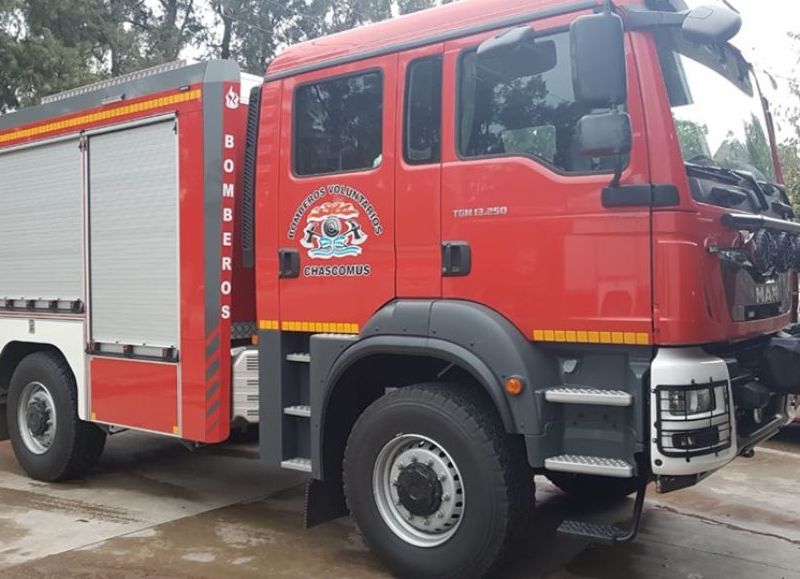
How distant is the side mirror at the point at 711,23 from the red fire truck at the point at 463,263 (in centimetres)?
1

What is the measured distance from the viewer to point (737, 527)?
543 centimetres

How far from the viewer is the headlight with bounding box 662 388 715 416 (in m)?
3.57

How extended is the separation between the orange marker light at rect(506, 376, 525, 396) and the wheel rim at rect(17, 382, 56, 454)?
13.5ft

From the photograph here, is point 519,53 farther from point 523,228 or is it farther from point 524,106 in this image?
point 523,228

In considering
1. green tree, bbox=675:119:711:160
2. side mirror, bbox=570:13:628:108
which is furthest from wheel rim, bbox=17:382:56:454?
green tree, bbox=675:119:711:160

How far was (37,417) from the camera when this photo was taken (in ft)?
21.6

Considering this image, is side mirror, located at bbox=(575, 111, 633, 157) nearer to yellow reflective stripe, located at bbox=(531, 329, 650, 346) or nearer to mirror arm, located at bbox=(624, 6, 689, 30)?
mirror arm, located at bbox=(624, 6, 689, 30)

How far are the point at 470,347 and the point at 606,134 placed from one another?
48.2 inches

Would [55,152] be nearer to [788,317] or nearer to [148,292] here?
[148,292]

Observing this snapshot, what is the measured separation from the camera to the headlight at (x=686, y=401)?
357 cm

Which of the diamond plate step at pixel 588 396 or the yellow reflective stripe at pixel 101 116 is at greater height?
the yellow reflective stripe at pixel 101 116

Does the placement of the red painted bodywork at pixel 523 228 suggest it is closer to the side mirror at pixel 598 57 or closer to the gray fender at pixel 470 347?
the gray fender at pixel 470 347

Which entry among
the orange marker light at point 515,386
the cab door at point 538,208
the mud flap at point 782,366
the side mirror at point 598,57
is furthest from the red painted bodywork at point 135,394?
the mud flap at point 782,366

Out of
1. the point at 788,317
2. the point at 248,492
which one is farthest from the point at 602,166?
the point at 248,492
